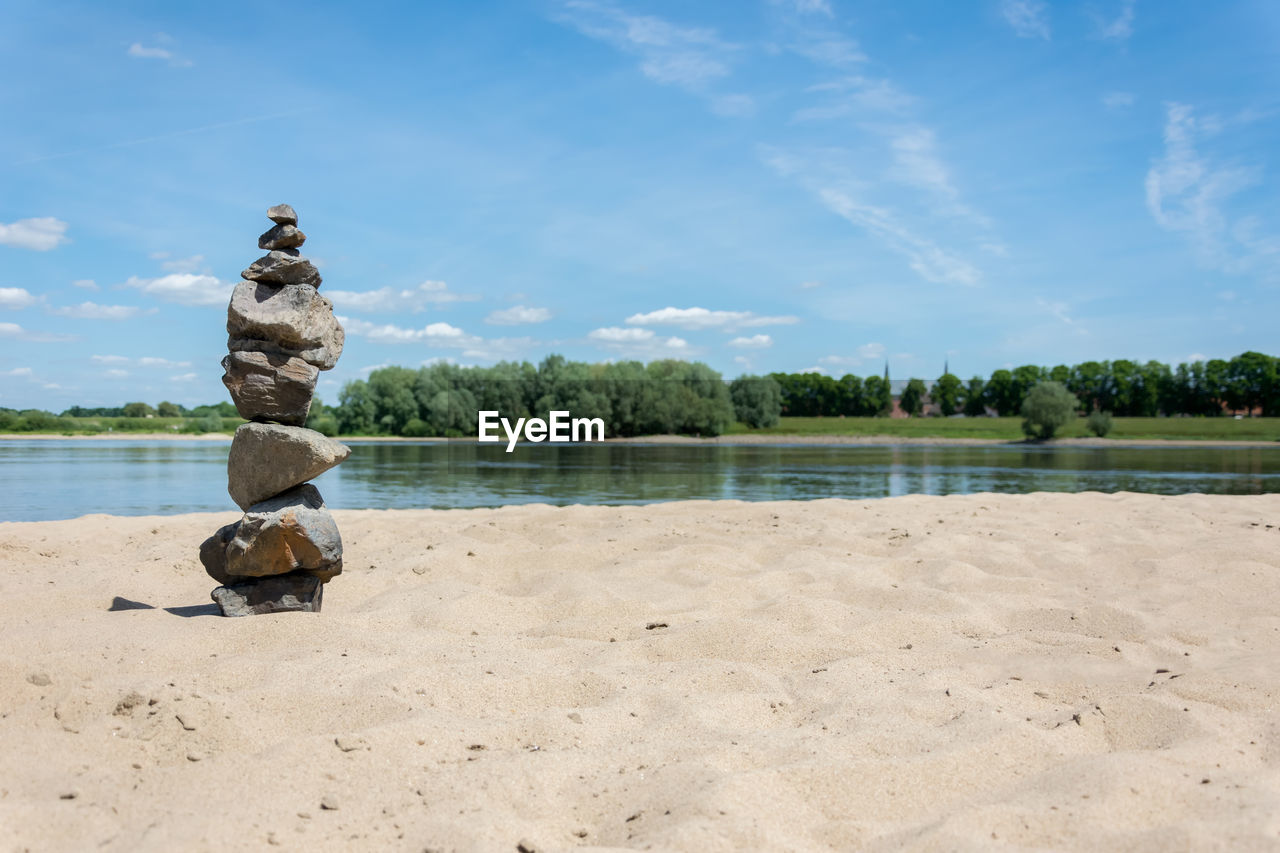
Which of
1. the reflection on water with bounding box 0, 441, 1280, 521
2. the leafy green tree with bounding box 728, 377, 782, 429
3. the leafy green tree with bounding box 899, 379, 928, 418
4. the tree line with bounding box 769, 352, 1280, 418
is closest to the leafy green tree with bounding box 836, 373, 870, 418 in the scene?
the tree line with bounding box 769, 352, 1280, 418

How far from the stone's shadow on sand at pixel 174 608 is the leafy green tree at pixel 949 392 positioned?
434 ft

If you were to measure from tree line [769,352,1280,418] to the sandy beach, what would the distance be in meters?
91.5

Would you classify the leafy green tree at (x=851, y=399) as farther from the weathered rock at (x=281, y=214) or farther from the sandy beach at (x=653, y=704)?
the weathered rock at (x=281, y=214)

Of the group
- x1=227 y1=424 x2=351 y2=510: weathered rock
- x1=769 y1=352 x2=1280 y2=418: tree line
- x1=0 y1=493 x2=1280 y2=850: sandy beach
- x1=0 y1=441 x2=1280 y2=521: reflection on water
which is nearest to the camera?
x1=0 y1=493 x2=1280 y2=850: sandy beach

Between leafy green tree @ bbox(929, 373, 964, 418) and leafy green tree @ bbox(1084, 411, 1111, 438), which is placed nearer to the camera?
leafy green tree @ bbox(1084, 411, 1111, 438)

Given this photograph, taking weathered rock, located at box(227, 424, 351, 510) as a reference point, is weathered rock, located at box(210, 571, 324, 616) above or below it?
below

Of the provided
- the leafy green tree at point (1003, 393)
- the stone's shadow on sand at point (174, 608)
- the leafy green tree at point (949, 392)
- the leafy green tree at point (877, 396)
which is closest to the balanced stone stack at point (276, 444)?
the stone's shadow on sand at point (174, 608)

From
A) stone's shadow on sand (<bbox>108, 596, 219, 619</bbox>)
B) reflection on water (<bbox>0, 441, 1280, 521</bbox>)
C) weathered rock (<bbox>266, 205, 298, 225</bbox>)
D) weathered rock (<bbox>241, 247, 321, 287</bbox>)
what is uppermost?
weathered rock (<bbox>266, 205, 298, 225</bbox>)

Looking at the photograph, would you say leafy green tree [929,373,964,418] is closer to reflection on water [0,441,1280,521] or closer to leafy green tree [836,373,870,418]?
leafy green tree [836,373,870,418]

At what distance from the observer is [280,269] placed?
18.0 ft

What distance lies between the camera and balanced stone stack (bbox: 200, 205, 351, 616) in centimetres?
538

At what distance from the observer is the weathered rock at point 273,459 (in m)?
5.36

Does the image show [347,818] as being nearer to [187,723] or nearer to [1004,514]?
[187,723]

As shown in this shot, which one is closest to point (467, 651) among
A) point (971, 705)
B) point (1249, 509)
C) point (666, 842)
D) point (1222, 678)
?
point (666, 842)
